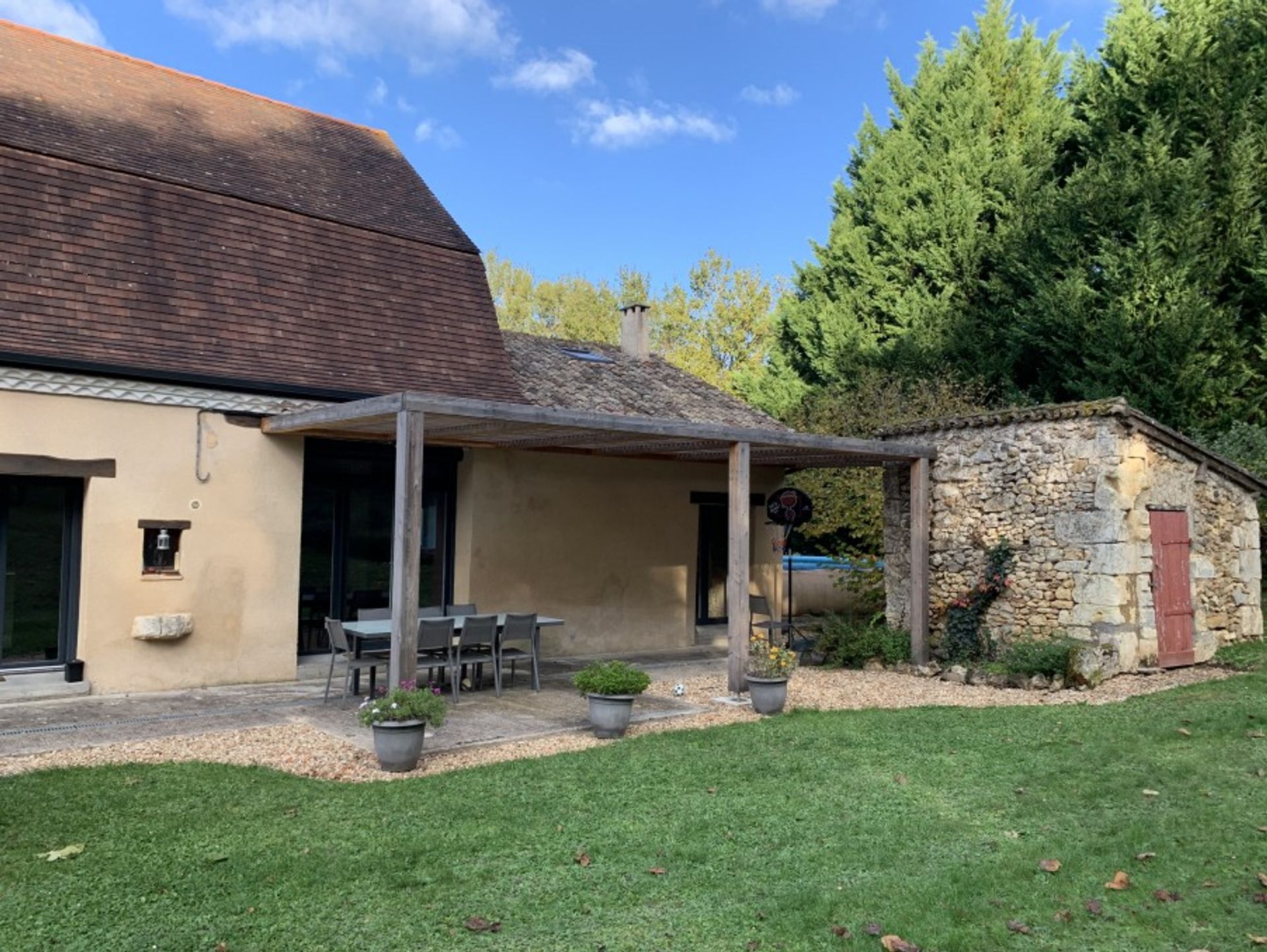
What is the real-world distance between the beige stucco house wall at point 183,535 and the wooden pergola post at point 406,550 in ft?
10.8

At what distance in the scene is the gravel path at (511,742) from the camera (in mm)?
6422

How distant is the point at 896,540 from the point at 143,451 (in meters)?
8.73

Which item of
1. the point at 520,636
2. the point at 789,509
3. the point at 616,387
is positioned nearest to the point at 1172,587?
the point at 789,509

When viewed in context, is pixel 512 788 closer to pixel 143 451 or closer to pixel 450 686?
pixel 450 686

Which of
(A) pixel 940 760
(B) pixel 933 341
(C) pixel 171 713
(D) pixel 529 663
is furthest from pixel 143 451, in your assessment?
(B) pixel 933 341

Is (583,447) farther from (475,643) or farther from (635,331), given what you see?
(635,331)

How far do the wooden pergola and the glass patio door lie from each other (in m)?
2.03

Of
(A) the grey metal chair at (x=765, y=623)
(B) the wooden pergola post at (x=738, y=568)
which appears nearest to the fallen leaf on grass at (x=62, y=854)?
(B) the wooden pergola post at (x=738, y=568)

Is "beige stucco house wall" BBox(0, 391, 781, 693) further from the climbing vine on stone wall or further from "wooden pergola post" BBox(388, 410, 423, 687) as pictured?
the climbing vine on stone wall

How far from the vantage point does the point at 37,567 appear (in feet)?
29.0

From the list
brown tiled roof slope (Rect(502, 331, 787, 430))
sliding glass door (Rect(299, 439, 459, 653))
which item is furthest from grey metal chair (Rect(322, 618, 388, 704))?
brown tiled roof slope (Rect(502, 331, 787, 430))

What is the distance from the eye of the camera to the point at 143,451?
9125mm

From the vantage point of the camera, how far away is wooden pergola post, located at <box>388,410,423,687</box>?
7109 mm

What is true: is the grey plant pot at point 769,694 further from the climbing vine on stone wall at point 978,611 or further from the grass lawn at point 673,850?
the climbing vine on stone wall at point 978,611
